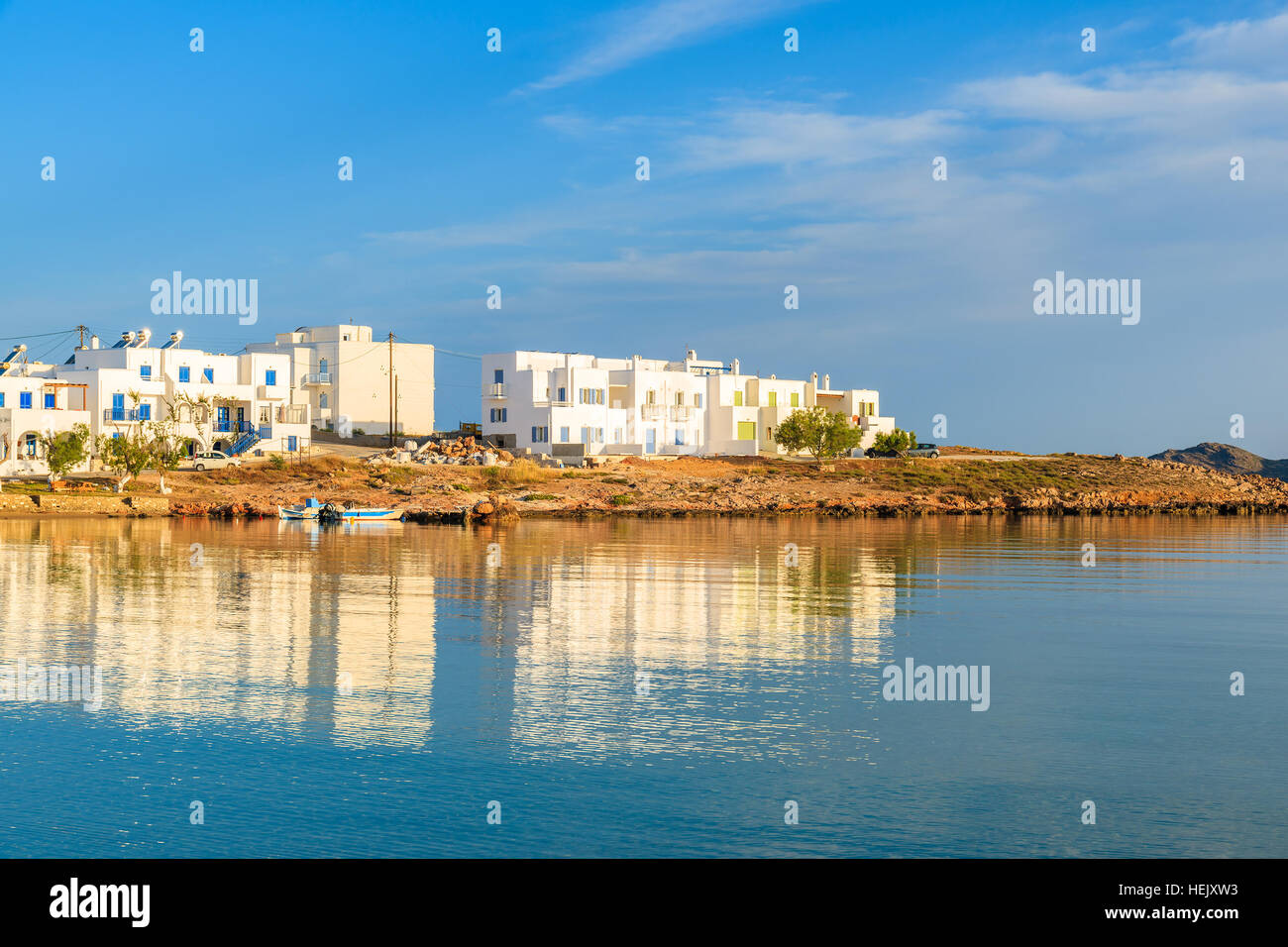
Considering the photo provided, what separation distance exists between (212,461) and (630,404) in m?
36.3

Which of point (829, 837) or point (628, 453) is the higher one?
point (628, 453)

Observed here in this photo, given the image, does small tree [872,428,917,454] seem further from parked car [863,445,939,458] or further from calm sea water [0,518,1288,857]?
calm sea water [0,518,1288,857]

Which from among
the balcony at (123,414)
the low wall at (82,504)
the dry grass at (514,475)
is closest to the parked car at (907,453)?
the dry grass at (514,475)

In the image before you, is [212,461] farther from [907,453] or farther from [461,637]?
[461,637]

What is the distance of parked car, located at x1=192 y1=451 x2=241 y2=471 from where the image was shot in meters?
89.2

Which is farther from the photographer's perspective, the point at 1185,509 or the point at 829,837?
the point at 1185,509

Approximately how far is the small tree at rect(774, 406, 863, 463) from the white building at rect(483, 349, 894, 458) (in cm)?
366

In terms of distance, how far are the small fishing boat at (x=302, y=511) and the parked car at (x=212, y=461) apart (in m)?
16.7

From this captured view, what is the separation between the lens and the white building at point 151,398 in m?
A: 84.0

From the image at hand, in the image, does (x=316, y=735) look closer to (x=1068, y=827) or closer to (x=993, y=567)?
(x=1068, y=827)

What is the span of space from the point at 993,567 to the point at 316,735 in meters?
32.0
